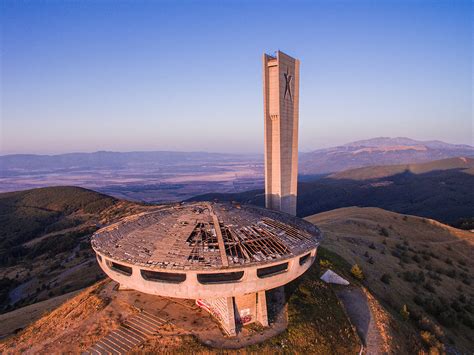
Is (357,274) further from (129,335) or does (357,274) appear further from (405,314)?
(129,335)

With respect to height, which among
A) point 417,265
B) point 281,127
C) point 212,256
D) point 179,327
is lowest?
point 417,265

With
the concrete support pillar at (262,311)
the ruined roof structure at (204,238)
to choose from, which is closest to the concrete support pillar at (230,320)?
the concrete support pillar at (262,311)

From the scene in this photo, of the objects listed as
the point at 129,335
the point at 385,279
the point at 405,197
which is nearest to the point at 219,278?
the point at 129,335

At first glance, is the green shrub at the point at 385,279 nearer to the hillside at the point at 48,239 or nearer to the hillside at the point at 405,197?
the hillside at the point at 48,239

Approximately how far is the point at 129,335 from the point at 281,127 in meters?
26.0

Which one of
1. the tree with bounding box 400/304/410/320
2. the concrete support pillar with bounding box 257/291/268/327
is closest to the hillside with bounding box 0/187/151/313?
the concrete support pillar with bounding box 257/291/268/327

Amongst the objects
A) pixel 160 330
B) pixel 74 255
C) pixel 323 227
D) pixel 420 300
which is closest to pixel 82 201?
pixel 74 255

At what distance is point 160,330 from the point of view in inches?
782

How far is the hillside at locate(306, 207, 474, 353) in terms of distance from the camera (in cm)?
2795

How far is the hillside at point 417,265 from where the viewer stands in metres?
28.0

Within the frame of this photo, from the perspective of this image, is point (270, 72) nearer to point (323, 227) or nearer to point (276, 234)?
point (276, 234)

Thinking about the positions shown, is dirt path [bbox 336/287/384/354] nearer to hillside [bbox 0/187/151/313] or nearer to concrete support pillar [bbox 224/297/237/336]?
concrete support pillar [bbox 224/297/237/336]

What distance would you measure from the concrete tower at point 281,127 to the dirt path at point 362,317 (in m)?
12.9

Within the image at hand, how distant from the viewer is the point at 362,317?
23.7 meters
